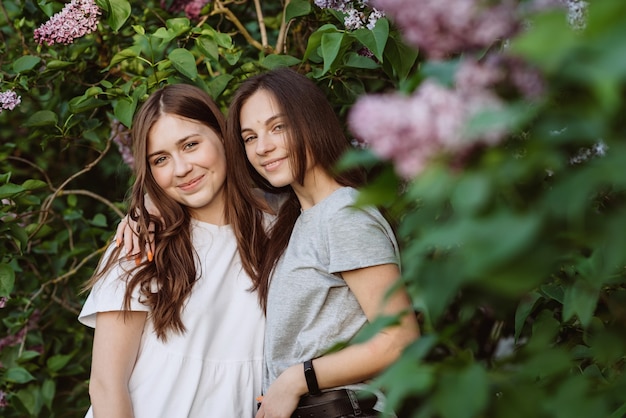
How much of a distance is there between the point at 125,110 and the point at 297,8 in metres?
0.55

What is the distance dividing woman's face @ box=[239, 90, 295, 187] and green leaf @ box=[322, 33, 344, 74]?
193mm

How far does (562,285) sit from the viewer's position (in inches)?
65.3

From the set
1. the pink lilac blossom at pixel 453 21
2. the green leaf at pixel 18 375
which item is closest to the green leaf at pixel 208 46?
the green leaf at pixel 18 375

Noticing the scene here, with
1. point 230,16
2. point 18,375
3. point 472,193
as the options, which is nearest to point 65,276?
point 18,375

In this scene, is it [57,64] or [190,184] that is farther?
[57,64]

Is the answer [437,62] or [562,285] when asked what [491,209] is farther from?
[562,285]

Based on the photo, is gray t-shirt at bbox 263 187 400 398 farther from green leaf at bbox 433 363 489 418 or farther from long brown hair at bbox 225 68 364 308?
green leaf at bbox 433 363 489 418

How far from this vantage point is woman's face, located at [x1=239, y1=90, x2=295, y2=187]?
6.38ft

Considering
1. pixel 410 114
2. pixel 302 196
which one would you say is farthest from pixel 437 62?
pixel 302 196

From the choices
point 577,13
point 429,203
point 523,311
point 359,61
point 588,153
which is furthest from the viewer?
point 359,61

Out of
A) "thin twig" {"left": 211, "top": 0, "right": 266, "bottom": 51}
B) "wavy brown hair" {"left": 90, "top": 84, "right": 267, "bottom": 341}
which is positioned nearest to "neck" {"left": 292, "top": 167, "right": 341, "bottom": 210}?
"wavy brown hair" {"left": 90, "top": 84, "right": 267, "bottom": 341}

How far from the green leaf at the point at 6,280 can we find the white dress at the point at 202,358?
370mm

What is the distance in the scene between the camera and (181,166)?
6.68 ft

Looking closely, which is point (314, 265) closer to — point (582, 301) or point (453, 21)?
point (582, 301)
